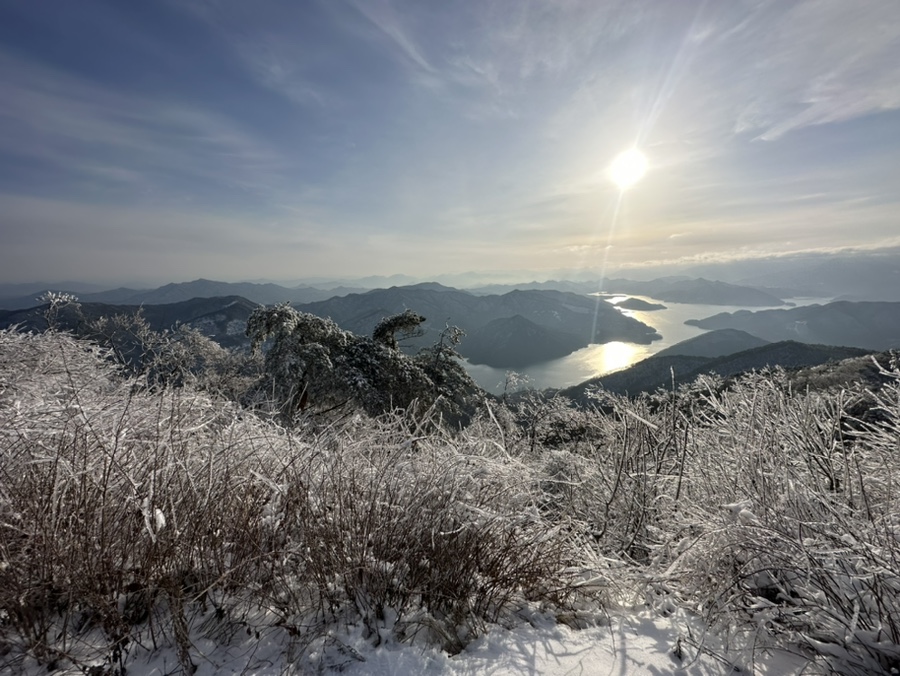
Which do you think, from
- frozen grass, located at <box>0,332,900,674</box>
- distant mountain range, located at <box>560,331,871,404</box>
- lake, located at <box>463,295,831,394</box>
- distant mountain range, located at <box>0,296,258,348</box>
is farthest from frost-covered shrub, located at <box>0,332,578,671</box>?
distant mountain range, located at <box>0,296,258,348</box>

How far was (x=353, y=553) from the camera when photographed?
237cm

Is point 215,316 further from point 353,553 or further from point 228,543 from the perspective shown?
point 353,553

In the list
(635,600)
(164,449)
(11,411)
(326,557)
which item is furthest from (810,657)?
(11,411)

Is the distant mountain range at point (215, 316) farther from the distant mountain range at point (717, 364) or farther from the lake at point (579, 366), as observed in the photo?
the distant mountain range at point (717, 364)

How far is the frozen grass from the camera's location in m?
1.85

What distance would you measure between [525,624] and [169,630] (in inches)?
76.4

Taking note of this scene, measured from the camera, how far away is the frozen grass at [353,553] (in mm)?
1851

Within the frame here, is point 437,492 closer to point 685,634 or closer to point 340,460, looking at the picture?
point 340,460

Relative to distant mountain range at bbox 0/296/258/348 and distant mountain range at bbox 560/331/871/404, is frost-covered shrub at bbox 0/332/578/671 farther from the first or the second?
distant mountain range at bbox 0/296/258/348

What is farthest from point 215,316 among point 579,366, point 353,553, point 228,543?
point 353,553

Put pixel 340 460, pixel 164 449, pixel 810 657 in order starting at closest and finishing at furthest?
pixel 810 657
pixel 164 449
pixel 340 460

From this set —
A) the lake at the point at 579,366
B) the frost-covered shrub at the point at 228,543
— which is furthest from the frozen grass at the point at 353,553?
the lake at the point at 579,366

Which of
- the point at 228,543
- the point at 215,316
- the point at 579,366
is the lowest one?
the point at 579,366

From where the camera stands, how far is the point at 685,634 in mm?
2301
